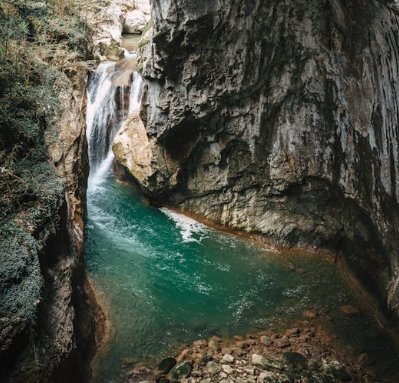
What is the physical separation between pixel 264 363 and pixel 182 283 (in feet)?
Answer: 9.14

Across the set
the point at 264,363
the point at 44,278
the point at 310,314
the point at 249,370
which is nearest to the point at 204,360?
the point at 249,370

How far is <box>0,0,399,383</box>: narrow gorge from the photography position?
505 cm

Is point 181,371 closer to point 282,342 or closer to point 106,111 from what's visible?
point 282,342

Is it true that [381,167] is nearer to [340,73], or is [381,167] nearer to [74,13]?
[340,73]

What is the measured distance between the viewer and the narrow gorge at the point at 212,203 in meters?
5.05

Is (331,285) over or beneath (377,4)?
beneath

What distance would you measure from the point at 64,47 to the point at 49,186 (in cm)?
665

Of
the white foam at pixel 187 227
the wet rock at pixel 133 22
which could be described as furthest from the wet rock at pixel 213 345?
the wet rock at pixel 133 22

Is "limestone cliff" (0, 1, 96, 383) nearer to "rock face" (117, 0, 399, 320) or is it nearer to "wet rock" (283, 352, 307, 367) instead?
"rock face" (117, 0, 399, 320)

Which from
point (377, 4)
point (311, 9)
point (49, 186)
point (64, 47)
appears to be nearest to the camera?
point (377, 4)

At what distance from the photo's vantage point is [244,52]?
23.7ft

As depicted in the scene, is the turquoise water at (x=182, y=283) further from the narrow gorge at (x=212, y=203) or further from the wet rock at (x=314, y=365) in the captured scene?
the wet rock at (x=314, y=365)

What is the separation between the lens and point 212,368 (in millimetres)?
5340

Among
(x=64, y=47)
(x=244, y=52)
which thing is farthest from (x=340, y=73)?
(x=64, y=47)
